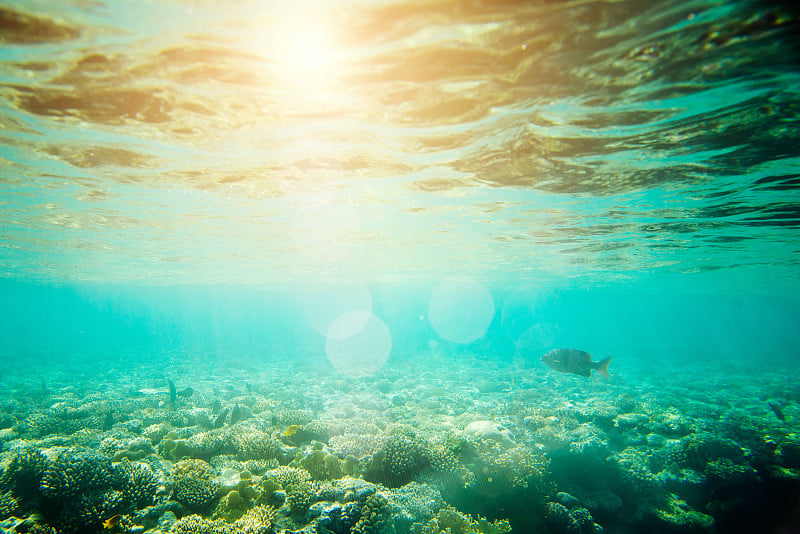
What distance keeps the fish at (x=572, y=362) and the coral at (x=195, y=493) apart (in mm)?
9105

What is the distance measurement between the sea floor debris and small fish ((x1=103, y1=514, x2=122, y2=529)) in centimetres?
3

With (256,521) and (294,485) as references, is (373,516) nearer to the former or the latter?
(294,485)

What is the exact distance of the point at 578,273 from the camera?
3731cm

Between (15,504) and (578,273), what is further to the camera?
(578,273)

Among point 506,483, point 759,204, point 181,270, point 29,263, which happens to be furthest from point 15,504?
point 29,263

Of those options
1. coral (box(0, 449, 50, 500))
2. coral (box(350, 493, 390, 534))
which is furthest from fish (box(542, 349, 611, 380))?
coral (box(0, 449, 50, 500))

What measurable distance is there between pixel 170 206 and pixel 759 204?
23.9 m

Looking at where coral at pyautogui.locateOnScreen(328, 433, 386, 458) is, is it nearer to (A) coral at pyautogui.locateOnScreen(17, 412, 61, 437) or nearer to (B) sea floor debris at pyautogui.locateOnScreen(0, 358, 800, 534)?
(B) sea floor debris at pyautogui.locateOnScreen(0, 358, 800, 534)

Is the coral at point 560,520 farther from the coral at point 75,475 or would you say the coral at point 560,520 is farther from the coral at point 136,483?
the coral at point 75,475

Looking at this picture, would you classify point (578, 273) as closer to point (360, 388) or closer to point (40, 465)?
point (360, 388)

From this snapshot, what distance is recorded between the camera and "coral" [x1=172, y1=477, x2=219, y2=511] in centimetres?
726

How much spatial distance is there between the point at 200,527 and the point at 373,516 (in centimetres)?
316

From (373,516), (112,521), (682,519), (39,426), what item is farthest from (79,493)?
(682,519)

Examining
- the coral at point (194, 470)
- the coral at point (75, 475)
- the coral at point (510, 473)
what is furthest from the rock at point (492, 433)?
the coral at point (75, 475)
